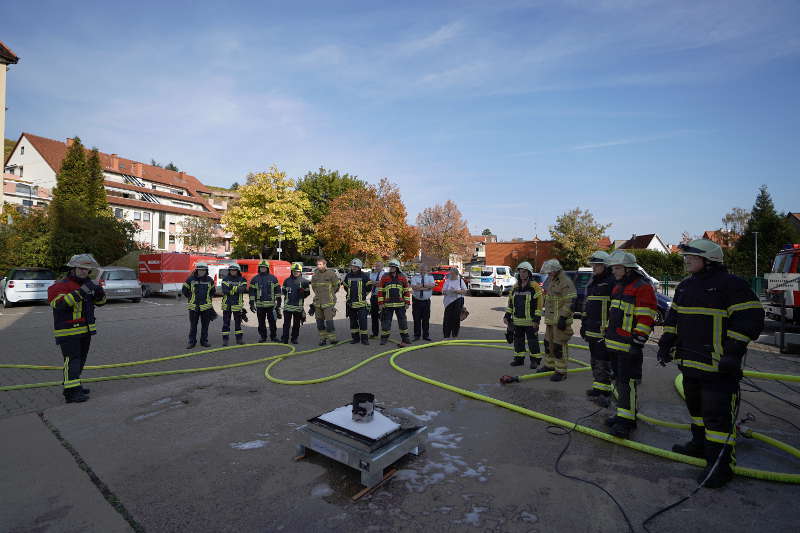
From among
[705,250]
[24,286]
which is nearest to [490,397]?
[705,250]

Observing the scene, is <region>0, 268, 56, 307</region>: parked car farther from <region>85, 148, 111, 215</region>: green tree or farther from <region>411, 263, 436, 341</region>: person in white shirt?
<region>85, 148, 111, 215</region>: green tree

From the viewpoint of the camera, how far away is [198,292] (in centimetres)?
866

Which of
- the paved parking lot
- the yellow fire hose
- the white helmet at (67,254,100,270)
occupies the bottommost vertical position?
the paved parking lot

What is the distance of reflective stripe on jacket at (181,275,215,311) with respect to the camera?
28.4ft

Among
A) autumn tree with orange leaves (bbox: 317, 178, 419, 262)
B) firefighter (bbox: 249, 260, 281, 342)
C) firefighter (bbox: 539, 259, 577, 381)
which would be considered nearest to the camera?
firefighter (bbox: 539, 259, 577, 381)

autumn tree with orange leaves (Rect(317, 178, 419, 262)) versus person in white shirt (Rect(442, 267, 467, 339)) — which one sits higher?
autumn tree with orange leaves (Rect(317, 178, 419, 262))

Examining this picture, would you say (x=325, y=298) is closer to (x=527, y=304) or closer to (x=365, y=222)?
(x=527, y=304)

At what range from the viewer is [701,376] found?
11.7ft

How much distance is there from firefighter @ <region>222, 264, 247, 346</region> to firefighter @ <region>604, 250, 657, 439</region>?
7156mm

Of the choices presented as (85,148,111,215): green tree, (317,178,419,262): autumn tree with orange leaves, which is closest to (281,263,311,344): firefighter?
(317,178,419,262): autumn tree with orange leaves

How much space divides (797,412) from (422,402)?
459 cm

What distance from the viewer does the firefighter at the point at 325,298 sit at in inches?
355

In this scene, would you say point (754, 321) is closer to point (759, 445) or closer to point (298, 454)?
point (759, 445)

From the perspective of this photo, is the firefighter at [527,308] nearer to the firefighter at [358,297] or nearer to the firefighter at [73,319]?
the firefighter at [358,297]
